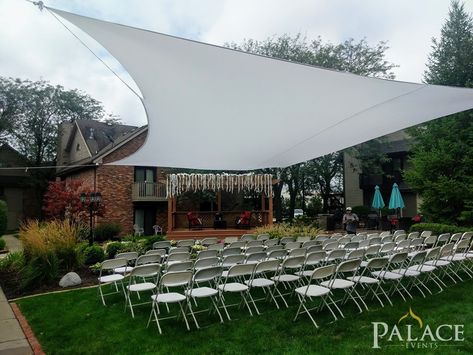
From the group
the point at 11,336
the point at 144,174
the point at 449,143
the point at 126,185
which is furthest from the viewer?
the point at 144,174

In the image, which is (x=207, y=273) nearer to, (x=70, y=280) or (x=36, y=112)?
(x=70, y=280)

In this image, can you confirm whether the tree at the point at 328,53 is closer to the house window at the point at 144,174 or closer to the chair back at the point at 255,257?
the house window at the point at 144,174

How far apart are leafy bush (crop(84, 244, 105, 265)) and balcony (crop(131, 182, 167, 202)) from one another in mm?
10189

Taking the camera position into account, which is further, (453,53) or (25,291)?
(453,53)

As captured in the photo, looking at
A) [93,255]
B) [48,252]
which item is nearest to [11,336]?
[48,252]

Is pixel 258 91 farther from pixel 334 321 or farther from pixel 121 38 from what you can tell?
pixel 334 321

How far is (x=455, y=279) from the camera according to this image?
6438 millimetres

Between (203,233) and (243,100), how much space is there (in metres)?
11.3

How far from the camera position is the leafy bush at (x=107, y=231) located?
16.6 meters

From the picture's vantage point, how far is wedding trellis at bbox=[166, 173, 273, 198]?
1628 cm

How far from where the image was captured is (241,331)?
414 cm

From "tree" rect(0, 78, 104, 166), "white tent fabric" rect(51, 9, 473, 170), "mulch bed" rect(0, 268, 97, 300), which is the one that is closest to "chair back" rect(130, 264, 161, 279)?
"white tent fabric" rect(51, 9, 473, 170)

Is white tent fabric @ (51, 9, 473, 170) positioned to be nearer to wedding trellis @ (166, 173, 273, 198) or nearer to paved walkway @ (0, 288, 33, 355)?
paved walkway @ (0, 288, 33, 355)

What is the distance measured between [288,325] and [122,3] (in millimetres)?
5091
